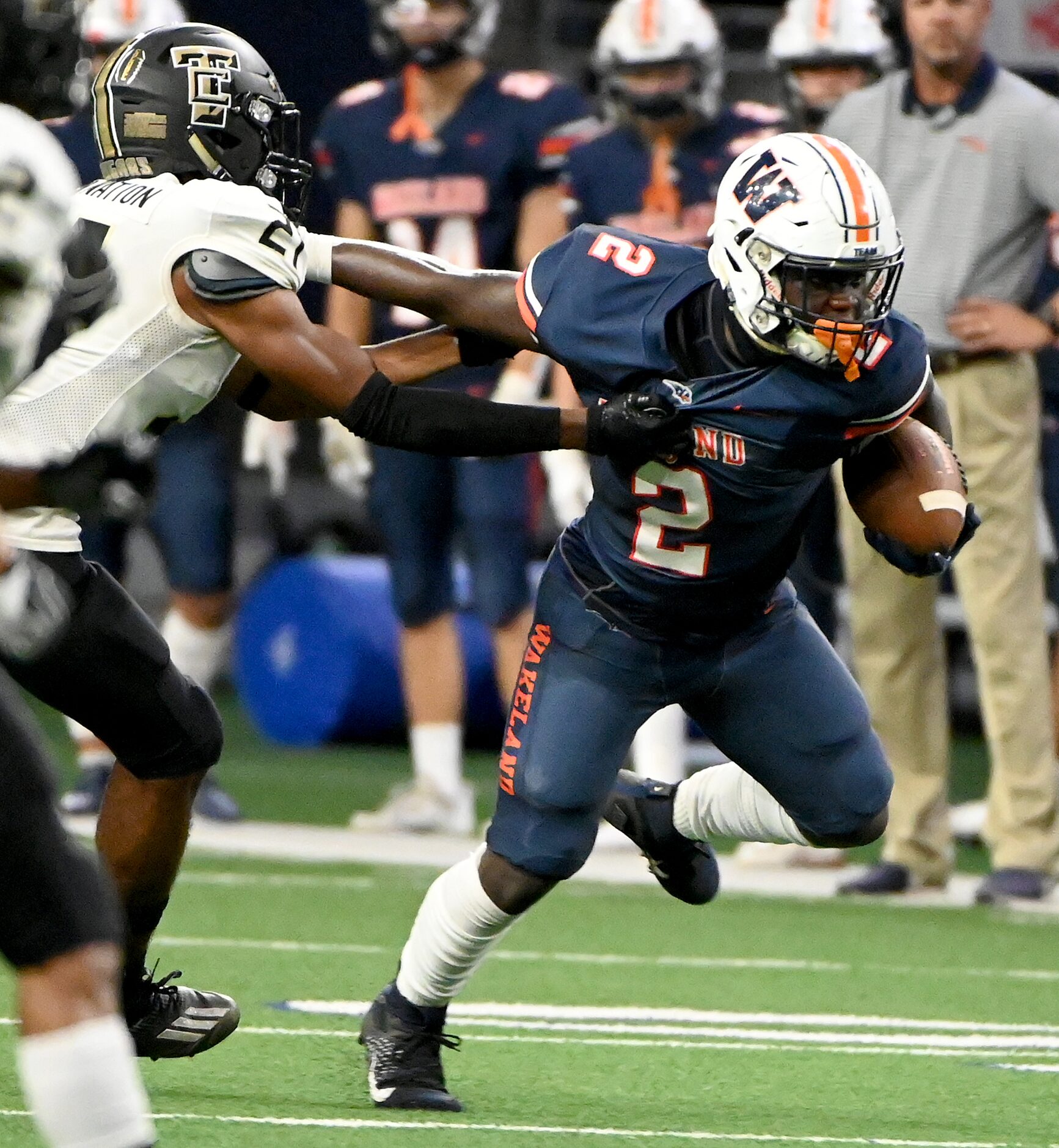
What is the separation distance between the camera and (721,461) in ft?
12.5

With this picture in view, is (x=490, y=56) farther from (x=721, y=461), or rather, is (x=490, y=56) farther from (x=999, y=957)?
(x=721, y=461)

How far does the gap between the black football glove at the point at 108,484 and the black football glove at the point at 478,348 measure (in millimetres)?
1172

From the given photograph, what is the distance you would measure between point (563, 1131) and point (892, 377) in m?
1.25

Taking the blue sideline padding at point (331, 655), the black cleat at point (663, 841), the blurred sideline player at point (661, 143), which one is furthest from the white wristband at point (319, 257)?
the blue sideline padding at point (331, 655)

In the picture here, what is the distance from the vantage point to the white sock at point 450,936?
3.75 metres

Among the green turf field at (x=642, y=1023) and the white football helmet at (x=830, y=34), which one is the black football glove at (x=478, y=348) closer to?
the green turf field at (x=642, y=1023)

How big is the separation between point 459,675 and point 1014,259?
191 cm

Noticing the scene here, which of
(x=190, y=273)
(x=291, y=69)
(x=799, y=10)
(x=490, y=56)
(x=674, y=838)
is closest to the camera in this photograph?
(x=190, y=273)

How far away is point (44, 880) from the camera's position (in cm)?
265

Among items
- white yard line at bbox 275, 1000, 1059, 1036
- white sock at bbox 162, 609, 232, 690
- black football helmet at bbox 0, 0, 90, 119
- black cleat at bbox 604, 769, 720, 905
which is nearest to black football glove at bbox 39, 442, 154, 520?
black football helmet at bbox 0, 0, 90, 119

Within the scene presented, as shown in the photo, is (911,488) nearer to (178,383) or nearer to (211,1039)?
(178,383)

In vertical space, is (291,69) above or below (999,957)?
below

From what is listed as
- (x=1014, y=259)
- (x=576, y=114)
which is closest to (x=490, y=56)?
(x=576, y=114)

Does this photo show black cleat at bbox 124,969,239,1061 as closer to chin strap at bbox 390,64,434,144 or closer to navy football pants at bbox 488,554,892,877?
navy football pants at bbox 488,554,892,877
